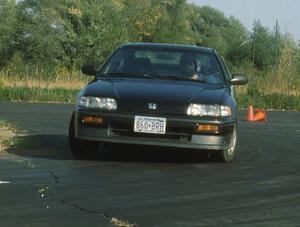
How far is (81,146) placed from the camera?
350 inches

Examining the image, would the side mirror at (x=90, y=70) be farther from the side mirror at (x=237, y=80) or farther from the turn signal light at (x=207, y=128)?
the turn signal light at (x=207, y=128)

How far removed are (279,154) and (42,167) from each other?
342cm

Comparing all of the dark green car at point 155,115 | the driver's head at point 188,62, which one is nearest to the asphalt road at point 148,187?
the dark green car at point 155,115

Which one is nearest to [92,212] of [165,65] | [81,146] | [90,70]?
[81,146]

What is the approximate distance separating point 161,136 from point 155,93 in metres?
0.50

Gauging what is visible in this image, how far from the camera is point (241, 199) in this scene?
653 centimetres

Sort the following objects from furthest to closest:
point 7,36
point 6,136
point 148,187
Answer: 1. point 7,36
2. point 6,136
3. point 148,187

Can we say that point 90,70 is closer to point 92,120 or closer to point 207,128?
point 92,120

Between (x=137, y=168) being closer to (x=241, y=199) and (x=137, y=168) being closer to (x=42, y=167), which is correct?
(x=42, y=167)

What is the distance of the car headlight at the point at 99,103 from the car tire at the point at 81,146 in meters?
0.42

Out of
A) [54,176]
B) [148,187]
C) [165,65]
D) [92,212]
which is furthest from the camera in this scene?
[165,65]

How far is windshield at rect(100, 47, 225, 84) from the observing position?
30.9ft

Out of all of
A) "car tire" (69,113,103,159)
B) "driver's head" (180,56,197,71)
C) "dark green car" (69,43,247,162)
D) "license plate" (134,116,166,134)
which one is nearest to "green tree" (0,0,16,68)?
"driver's head" (180,56,197,71)

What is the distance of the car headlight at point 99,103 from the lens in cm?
844
